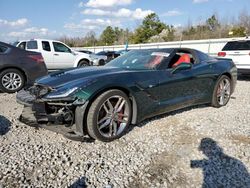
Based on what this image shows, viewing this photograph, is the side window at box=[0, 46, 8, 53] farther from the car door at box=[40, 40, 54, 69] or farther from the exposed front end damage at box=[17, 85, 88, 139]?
the car door at box=[40, 40, 54, 69]

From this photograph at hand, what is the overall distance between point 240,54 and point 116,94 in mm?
7188

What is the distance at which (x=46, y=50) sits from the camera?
37.3 feet

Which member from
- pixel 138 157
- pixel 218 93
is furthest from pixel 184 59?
pixel 138 157

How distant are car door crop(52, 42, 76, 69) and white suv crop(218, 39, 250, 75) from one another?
6426mm

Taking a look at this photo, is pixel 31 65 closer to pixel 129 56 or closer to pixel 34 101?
pixel 129 56

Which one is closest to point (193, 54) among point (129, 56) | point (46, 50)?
point (129, 56)

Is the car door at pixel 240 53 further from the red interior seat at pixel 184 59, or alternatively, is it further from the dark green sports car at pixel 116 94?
the red interior seat at pixel 184 59

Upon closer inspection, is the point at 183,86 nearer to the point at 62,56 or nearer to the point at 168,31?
the point at 62,56

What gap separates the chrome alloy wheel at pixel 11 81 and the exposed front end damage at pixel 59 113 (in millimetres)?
3675

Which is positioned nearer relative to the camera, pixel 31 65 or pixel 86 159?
pixel 86 159

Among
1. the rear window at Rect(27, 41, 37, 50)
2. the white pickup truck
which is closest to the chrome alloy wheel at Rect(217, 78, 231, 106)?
the white pickup truck

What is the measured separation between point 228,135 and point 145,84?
4.98 ft

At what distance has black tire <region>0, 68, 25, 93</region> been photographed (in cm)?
700

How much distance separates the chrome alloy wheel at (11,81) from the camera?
704 centimetres
